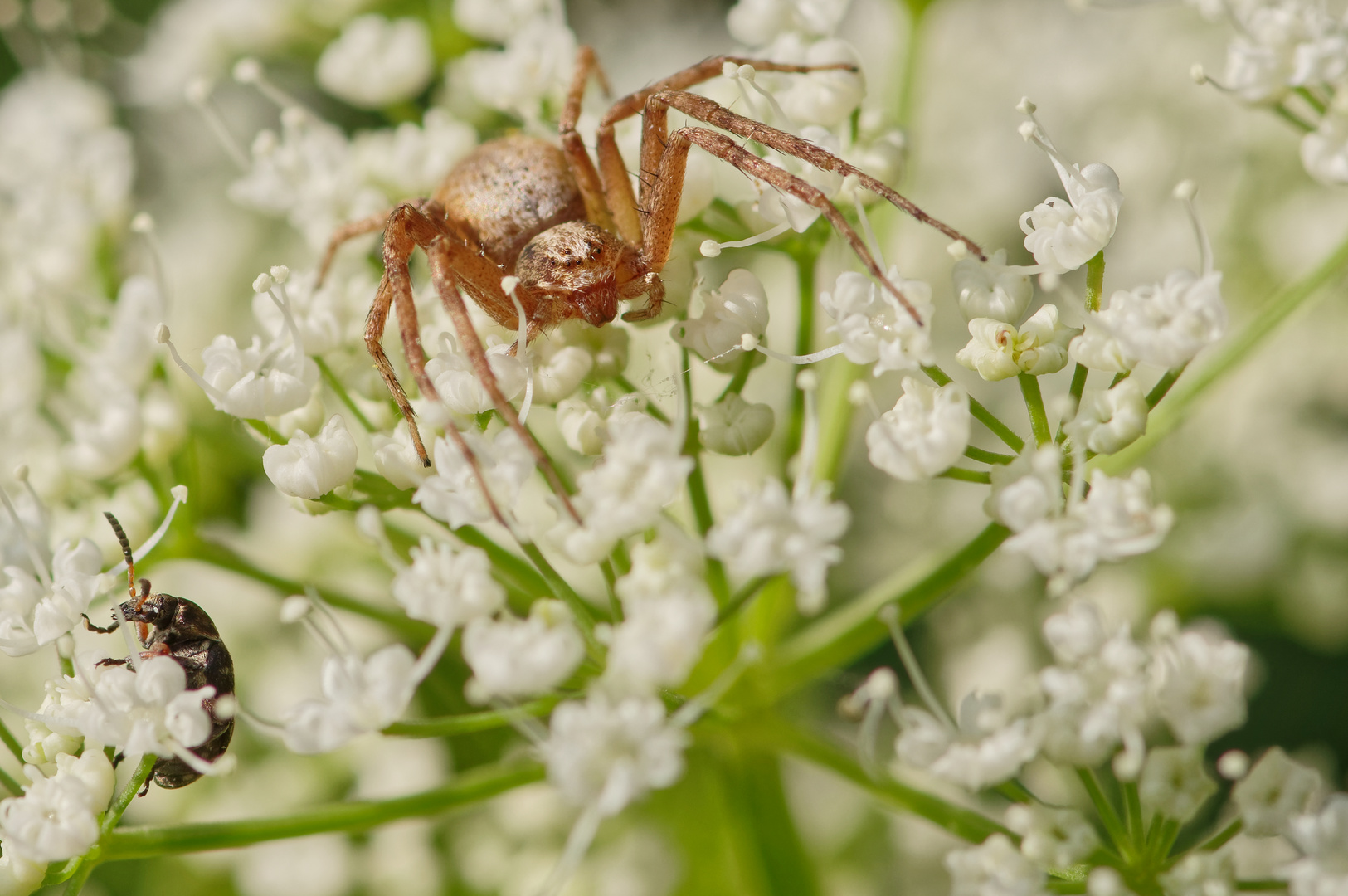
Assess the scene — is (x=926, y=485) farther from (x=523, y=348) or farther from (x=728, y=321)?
(x=523, y=348)

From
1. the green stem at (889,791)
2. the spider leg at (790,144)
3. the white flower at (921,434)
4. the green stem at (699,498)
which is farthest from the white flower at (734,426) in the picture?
the green stem at (889,791)

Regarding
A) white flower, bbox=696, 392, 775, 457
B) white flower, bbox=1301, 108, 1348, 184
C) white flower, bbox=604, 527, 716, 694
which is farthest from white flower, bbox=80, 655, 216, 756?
white flower, bbox=1301, 108, 1348, 184

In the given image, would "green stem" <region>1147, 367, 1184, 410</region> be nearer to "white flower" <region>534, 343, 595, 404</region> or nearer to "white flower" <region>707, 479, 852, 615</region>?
"white flower" <region>707, 479, 852, 615</region>

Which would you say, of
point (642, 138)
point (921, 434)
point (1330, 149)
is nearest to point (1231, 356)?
point (1330, 149)

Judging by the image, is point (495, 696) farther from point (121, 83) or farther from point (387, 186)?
point (121, 83)

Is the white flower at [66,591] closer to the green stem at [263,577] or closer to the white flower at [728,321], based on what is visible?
the green stem at [263,577]
